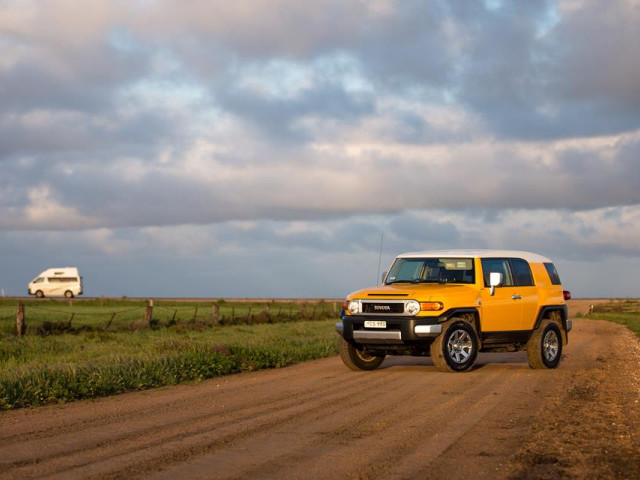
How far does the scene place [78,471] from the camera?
6.98 meters

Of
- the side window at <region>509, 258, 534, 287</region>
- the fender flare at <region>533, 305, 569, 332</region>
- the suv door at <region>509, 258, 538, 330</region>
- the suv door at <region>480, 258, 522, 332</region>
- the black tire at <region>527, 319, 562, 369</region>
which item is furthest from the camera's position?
the fender flare at <region>533, 305, 569, 332</region>

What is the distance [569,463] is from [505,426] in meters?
2.05

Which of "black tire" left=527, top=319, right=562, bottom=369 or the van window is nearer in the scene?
"black tire" left=527, top=319, right=562, bottom=369

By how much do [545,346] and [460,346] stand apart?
2.13 meters

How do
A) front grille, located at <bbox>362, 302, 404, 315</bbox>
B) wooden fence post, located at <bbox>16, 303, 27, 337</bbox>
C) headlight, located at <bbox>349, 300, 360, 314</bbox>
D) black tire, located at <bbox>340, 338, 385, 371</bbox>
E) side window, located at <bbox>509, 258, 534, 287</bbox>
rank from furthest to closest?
wooden fence post, located at <bbox>16, 303, 27, 337</bbox> → side window, located at <bbox>509, 258, 534, 287</bbox> → black tire, located at <bbox>340, 338, 385, 371</bbox> → headlight, located at <bbox>349, 300, 360, 314</bbox> → front grille, located at <bbox>362, 302, 404, 315</bbox>

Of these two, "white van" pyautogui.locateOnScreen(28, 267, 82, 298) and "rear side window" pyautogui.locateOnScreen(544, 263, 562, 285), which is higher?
"white van" pyautogui.locateOnScreen(28, 267, 82, 298)

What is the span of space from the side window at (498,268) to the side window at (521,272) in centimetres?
13

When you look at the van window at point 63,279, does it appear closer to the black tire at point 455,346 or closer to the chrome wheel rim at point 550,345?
the chrome wheel rim at point 550,345

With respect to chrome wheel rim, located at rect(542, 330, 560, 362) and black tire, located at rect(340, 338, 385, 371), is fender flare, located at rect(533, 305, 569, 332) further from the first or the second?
black tire, located at rect(340, 338, 385, 371)

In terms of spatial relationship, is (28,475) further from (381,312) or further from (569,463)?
(381,312)

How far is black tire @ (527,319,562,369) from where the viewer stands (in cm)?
1611

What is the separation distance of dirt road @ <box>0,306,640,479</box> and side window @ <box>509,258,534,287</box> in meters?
2.39

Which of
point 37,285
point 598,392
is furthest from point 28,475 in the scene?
point 37,285

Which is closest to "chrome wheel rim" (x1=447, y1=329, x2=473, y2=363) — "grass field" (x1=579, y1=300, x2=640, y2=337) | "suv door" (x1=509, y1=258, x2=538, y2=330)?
"suv door" (x1=509, y1=258, x2=538, y2=330)
